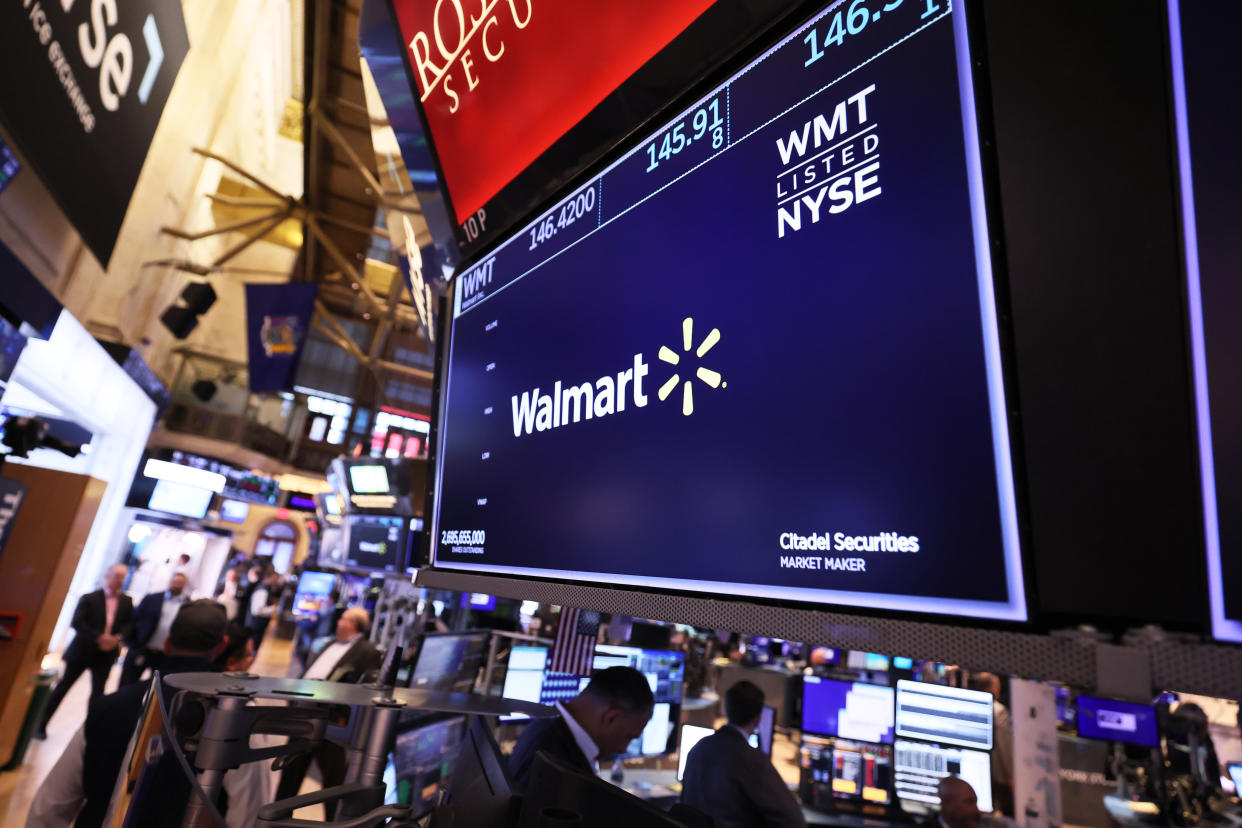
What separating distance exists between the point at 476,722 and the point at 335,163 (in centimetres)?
1268

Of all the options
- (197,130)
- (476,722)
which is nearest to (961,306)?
(476,722)

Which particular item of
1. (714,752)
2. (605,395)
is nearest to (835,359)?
(605,395)

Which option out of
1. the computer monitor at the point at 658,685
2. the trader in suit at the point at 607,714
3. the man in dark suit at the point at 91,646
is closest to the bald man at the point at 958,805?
the computer monitor at the point at 658,685

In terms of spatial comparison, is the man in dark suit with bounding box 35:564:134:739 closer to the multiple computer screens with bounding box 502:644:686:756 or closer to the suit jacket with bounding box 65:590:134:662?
the suit jacket with bounding box 65:590:134:662

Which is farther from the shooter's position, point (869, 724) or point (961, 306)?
point (869, 724)

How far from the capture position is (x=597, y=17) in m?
1.83

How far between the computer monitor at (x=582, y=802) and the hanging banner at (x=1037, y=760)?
454 centimetres

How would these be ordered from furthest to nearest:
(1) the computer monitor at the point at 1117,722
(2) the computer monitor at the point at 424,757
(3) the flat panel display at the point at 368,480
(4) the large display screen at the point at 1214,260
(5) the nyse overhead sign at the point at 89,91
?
(3) the flat panel display at the point at 368,480
(1) the computer monitor at the point at 1117,722
(5) the nyse overhead sign at the point at 89,91
(2) the computer monitor at the point at 424,757
(4) the large display screen at the point at 1214,260

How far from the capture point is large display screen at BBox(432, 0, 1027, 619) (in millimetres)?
864

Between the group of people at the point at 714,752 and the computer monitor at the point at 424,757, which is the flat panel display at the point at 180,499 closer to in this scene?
the computer monitor at the point at 424,757

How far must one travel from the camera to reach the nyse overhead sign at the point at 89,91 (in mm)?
4071

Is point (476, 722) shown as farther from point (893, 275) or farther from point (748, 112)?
point (748, 112)

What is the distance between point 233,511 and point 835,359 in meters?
23.5

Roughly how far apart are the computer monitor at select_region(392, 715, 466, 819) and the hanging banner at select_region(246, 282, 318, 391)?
8.10 metres
